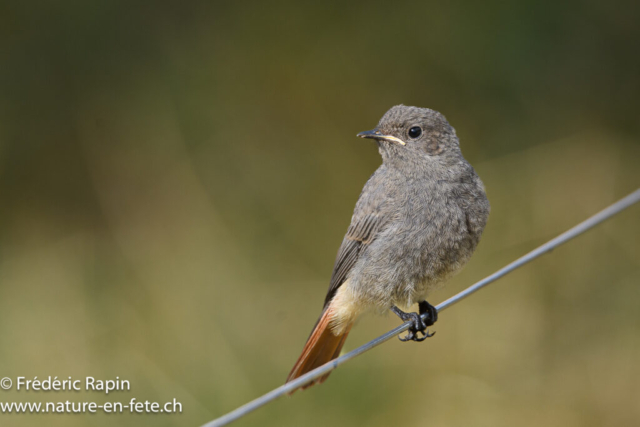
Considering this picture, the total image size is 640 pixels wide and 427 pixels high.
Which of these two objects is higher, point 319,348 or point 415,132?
point 415,132

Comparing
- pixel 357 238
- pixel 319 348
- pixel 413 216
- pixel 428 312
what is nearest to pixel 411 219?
pixel 413 216

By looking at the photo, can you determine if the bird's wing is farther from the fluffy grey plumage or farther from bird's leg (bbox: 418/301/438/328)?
bird's leg (bbox: 418/301/438/328)

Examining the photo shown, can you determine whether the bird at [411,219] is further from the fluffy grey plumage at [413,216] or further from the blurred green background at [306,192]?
the blurred green background at [306,192]

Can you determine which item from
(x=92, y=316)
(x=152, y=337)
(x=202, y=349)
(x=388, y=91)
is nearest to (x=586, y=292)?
(x=388, y=91)

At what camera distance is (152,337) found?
16.1 feet

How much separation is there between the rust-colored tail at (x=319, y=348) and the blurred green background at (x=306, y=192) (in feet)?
3.82

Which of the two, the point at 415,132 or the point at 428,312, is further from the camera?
the point at 428,312

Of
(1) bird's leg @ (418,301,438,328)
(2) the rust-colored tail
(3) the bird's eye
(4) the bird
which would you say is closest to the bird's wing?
(4) the bird

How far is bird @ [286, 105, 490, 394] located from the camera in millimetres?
3062

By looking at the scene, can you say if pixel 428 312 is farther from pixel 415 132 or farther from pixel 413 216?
pixel 415 132

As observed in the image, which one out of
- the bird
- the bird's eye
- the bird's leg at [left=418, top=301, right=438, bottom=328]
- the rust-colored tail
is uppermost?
the bird's eye

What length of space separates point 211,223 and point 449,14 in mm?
2550

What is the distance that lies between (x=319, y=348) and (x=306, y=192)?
2.14 metres

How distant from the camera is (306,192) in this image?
5484mm
